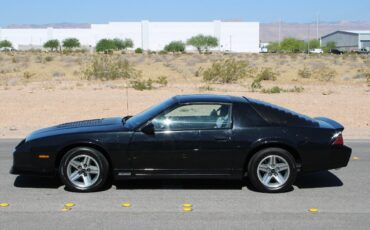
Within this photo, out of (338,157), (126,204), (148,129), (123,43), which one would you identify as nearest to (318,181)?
(338,157)

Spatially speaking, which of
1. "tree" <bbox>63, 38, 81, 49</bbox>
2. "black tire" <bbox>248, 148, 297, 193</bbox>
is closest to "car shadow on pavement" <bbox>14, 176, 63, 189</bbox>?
"black tire" <bbox>248, 148, 297, 193</bbox>

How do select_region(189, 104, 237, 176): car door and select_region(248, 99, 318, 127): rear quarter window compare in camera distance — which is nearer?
select_region(189, 104, 237, 176): car door

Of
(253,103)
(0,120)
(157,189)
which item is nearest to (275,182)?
(253,103)

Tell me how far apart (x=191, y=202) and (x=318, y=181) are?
242cm

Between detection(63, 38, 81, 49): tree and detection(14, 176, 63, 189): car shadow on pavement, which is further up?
detection(63, 38, 81, 49): tree

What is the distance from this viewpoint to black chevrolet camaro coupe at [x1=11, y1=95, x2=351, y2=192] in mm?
7594

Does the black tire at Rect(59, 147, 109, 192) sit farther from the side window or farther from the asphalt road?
the side window

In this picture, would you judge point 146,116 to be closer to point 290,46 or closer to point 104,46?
point 104,46

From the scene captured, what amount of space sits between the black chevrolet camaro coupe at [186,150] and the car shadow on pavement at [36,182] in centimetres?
46

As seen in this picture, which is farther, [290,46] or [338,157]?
[290,46]

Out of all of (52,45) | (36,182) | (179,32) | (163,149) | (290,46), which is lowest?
(36,182)

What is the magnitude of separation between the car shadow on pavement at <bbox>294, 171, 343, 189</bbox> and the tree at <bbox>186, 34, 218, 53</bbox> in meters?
109

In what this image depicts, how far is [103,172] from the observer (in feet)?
24.9

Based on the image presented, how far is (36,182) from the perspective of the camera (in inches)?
328
